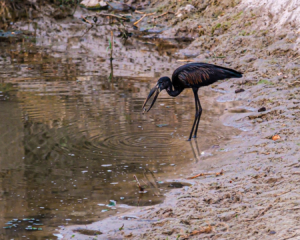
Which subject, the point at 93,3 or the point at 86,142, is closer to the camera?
the point at 86,142

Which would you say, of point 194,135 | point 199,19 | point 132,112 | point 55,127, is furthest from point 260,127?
point 199,19

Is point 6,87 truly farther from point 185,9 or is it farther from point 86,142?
point 185,9

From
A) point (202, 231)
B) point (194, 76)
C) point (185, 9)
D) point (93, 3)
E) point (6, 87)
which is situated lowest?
point (202, 231)

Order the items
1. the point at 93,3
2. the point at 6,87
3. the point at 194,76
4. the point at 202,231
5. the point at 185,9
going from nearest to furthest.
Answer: the point at 202,231 < the point at 194,76 < the point at 6,87 < the point at 185,9 < the point at 93,3

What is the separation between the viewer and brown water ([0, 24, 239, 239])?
16.1 ft

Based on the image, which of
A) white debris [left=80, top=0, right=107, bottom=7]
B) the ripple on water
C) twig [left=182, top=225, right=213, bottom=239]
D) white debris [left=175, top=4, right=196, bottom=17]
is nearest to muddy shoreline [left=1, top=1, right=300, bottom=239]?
twig [left=182, top=225, right=213, bottom=239]

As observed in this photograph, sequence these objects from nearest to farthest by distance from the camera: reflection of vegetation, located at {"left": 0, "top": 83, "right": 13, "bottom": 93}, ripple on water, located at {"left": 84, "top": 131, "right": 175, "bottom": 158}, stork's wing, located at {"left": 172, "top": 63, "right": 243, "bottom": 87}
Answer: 1. ripple on water, located at {"left": 84, "top": 131, "right": 175, "bottom": 158}
2. stork's wing, located at {"left": 172, "top": 63, "right": 243, "bottom": 87}
3. reflection of vegetation, located at {"left": 0, "top": 83, "right": 13, "bottom": 93}

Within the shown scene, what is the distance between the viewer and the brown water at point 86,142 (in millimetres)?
4895

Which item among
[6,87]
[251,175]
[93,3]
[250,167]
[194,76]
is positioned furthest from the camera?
[93,3]

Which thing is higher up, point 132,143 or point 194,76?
point 194,76

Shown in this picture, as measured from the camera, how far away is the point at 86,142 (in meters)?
6.62

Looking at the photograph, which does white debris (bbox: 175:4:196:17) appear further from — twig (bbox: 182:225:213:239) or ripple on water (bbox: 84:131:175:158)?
twig (bbox: 182:225:213:239)

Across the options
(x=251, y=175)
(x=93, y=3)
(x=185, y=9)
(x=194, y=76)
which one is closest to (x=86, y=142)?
(x=194, y=76)

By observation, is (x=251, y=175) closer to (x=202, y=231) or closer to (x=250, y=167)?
(x=250, y=167)
